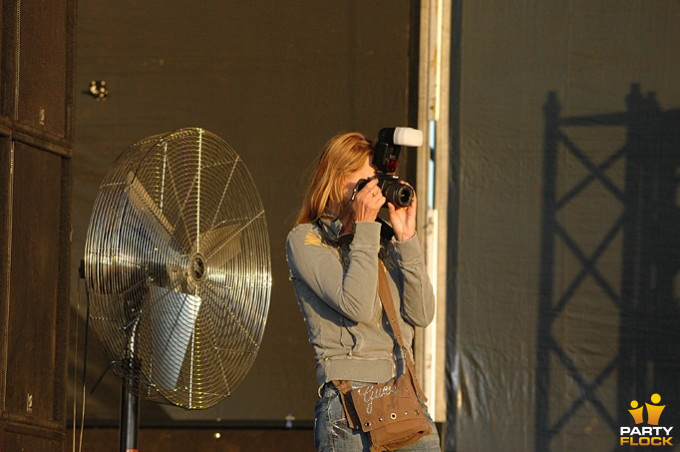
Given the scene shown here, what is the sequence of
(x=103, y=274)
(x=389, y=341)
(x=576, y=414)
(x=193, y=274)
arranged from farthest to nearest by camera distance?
(x=576, y=414), (x=193, y=274), (x=103, y=274), (x=389, y=341)

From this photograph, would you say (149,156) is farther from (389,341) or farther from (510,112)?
(510,112)

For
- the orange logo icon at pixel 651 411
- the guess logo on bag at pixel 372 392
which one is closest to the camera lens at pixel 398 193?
the guess logo on bag at pixel 372 392

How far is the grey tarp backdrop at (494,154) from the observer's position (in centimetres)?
521

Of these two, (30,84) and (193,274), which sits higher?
(30,84)

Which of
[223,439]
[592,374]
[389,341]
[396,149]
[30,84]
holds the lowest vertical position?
[223,439]

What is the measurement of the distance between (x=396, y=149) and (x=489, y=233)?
2642mm

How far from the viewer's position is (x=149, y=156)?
11.3ft

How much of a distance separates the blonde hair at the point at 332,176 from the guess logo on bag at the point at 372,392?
43cm

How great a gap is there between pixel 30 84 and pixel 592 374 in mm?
2945

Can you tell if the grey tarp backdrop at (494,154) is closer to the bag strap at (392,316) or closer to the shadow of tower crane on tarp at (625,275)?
the shadow of tower crane on tarp at (625,275)

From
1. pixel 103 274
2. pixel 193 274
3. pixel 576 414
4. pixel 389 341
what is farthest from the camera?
pixel 576 414

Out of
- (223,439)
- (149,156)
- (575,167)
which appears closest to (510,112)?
(575,167)

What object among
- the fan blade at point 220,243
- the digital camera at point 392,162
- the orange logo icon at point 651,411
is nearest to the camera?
the digital camera at point 392,162

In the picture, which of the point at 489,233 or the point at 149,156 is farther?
the point at 489,233
